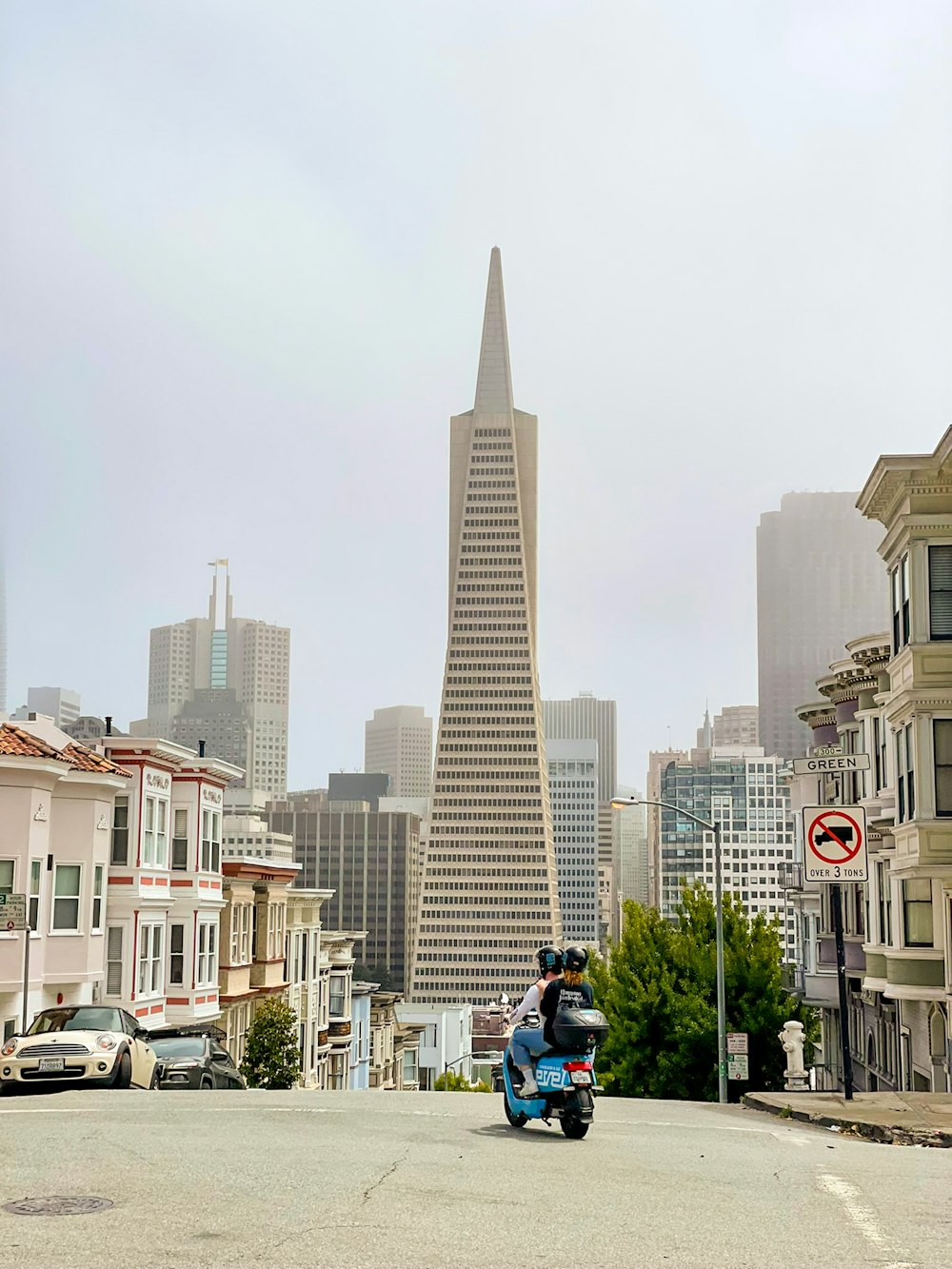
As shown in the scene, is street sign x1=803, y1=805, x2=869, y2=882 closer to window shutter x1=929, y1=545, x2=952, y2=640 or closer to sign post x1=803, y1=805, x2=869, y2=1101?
sign post x1=803, y1=805, x2=869, y2=1101

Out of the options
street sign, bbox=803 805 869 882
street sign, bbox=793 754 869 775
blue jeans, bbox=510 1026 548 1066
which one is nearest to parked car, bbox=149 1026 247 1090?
blue jeans, bbox=510 1026 548 1066

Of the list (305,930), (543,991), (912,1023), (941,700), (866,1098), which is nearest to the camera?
(543,991)

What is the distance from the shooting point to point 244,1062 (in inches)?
1882

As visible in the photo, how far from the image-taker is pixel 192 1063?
24328mm

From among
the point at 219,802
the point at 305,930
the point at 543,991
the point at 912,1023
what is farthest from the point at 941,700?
the point at 305,930

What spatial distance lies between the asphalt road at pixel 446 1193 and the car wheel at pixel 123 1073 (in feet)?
13.0

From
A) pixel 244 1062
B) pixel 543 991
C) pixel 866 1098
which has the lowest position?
pixel 244 1062

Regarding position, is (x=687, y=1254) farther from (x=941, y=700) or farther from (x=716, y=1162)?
(x=941, y=700)

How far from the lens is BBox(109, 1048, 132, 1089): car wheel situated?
68.2 feet

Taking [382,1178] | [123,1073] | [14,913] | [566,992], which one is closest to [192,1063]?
[123,1073]

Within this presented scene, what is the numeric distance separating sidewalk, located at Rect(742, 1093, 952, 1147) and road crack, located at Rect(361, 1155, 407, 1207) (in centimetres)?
662

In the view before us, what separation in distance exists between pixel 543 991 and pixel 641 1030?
28.5m

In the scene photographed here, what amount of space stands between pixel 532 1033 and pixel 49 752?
22296 mm

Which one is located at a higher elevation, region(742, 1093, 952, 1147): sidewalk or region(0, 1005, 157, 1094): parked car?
region(0, 1005, 157, 1094): parked car
